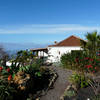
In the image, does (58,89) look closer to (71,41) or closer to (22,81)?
(22,81)

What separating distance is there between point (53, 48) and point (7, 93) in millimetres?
14361

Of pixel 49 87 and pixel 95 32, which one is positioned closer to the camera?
pixel 49 87

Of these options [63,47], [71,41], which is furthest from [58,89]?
[71,41]

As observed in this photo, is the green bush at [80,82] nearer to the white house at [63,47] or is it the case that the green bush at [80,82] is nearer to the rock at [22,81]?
the rock at [22,81]

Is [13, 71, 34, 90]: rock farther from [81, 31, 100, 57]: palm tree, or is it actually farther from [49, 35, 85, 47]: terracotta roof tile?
[49, 35, 85, 47]: terracotta roof tile

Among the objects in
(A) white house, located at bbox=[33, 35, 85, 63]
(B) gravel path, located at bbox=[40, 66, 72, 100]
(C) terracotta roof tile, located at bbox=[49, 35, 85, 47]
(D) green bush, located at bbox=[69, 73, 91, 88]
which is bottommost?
(B) gravel path, located at bbox=[40, 66, 72, 100]

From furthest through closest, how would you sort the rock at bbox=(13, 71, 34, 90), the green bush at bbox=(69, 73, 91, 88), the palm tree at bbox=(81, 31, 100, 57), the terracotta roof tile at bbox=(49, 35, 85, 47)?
the terracotta roof tile at bbox=(49, 35, 85, 47) → the palm tree at bbox=(81, 31, 100, 57) → the green bush at bbox=(69, 73, 91, 88) → the rock at bbox=(13, 71, 34, 90)

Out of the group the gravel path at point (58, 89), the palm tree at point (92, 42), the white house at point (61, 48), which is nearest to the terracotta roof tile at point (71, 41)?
the white house at point (61, 48)

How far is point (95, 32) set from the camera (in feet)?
53.8

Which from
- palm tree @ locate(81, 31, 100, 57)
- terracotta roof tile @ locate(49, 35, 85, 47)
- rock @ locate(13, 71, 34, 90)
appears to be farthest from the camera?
terracotta roof tile @ locate(49, 35, 85, 47)

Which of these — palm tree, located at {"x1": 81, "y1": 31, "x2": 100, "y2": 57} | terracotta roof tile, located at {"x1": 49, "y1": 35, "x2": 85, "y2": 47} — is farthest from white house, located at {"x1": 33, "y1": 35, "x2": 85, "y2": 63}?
palm tree, located at {"x1": 81, "y1": 31, "x2": 100, "y2": 57}

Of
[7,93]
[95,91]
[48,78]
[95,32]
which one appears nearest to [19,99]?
[7,93]

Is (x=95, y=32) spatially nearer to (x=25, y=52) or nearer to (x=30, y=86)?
(x=25, y=52)

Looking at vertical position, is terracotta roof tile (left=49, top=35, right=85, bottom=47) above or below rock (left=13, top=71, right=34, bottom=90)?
above
